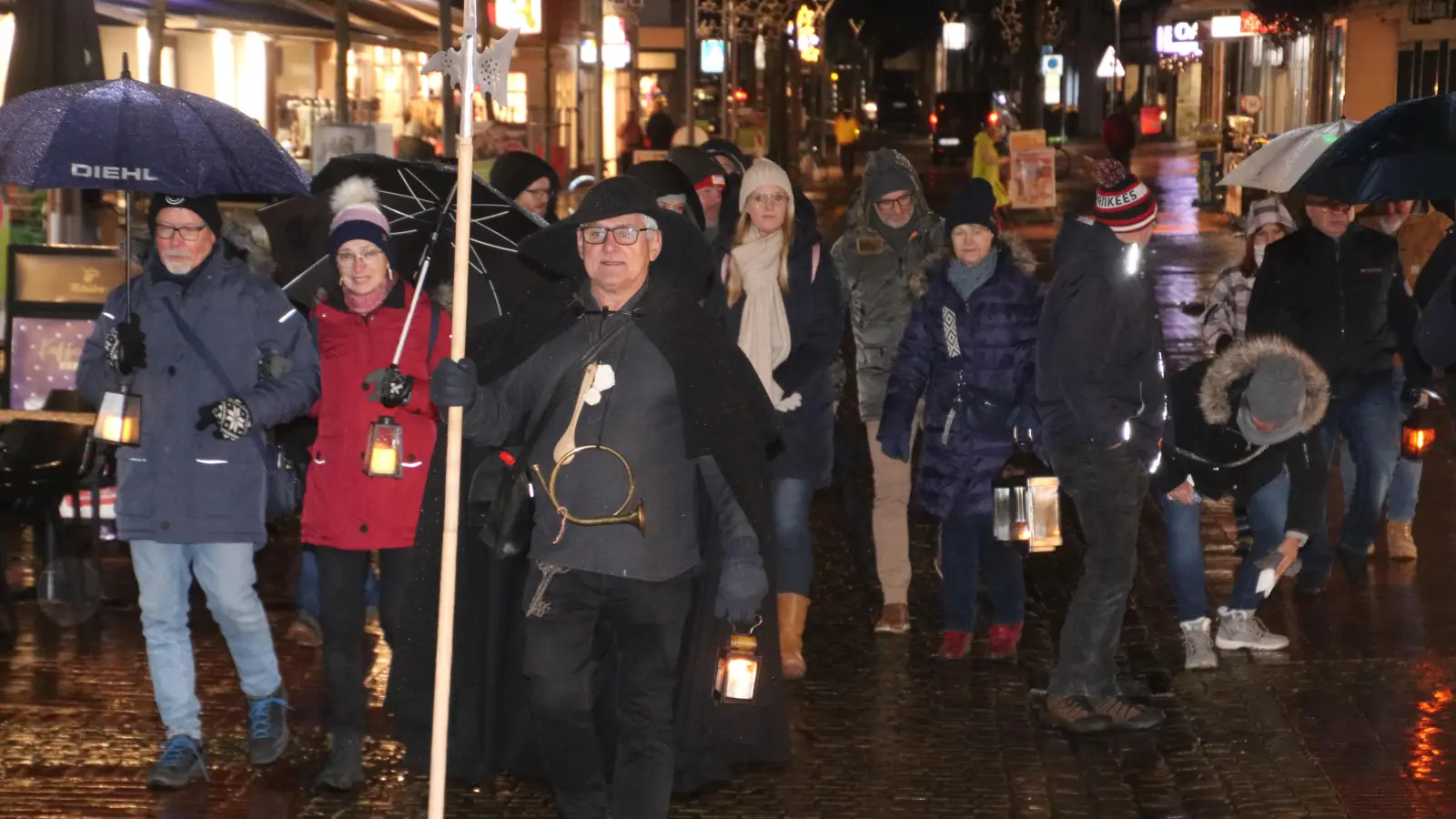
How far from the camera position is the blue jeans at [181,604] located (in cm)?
Result: 680

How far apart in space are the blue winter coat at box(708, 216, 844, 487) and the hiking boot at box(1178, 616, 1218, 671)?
1624mm

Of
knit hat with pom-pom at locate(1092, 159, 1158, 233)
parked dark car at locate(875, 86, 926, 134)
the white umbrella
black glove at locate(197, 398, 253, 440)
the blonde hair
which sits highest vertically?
parked dark car at locate(875, 86, 926, 134)

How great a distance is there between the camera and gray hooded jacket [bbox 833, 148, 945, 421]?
8.91 metres

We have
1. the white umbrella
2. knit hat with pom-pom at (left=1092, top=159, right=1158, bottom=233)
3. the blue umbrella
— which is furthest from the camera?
the white umbrella

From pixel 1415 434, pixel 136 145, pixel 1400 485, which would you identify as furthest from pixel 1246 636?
pixel 136 145

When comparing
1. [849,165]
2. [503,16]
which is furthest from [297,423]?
[849,165]

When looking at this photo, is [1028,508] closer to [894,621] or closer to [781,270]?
[894,621]

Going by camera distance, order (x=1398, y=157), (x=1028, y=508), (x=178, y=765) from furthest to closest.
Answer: (x=1398, y=157), (x=1028, y=508), (x=178, y=765)

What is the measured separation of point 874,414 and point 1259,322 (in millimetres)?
1834

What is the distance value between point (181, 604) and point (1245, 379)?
4031 millimetres

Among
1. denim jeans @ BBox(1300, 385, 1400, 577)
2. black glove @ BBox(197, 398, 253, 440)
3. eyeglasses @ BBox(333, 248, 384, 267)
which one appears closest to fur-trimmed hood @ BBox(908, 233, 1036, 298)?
denim jeans @ BBox(1300, 385, 1400, 577)

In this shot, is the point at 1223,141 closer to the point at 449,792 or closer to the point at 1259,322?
the point at 1259,322

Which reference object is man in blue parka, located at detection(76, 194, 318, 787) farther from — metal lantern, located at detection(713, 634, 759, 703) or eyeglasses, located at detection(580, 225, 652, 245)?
metal lantern, located at detection(713, 634, 759, 703)

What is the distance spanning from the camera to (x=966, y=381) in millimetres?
8211
